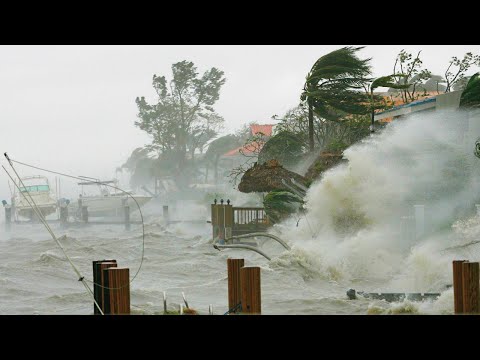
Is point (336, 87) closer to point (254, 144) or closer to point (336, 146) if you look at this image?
point (336, 146)

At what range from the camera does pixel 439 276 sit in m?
8.66

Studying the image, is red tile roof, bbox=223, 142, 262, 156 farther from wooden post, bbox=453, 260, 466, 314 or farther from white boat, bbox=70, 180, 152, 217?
wooden post, bbox=453, 260, 466, 314

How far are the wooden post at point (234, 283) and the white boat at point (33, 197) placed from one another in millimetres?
2577

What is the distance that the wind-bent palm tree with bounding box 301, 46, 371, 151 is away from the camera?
9273 mm

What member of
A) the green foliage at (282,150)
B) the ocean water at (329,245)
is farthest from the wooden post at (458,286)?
the green foliage at (282,150)

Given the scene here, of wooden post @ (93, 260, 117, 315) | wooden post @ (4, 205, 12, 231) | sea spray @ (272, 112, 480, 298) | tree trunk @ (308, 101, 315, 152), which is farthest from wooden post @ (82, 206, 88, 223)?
tree trunk @ (308, 101, 315, 152)

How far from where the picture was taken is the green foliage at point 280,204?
32.1 feet

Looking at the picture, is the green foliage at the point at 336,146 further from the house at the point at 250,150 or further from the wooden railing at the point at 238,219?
the wooden railing at the point at 238,219

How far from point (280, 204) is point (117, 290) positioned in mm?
3116

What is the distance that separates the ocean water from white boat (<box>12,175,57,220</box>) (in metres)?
0.20

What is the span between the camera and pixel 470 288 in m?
6.85

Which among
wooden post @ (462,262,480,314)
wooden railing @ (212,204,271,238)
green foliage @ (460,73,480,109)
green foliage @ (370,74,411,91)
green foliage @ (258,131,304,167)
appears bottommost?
wooden post @ (462,262,480,314)

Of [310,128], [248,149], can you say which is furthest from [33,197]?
[310,128]
